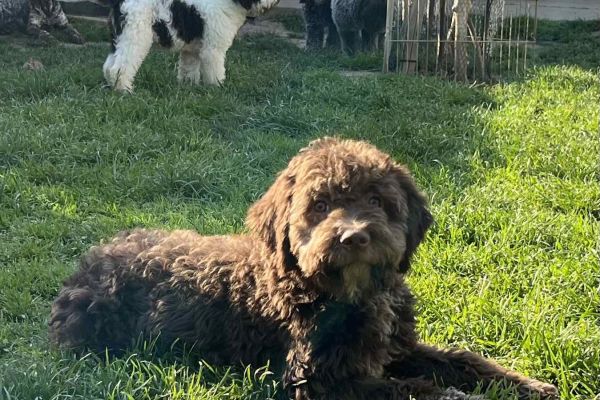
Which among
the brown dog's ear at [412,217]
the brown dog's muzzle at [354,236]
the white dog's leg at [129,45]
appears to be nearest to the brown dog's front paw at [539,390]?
the brown dog's ear at [412,217]

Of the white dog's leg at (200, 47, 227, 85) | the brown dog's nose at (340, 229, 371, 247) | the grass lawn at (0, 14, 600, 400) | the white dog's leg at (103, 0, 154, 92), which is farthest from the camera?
the white dog's leg at (200, 47, 227, 85)

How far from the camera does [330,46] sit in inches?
488

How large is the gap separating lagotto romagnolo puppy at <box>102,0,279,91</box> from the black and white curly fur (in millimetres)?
2421

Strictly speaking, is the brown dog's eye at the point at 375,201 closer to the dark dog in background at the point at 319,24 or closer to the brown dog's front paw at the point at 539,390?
the brown dog's front paw at the point at 539,390

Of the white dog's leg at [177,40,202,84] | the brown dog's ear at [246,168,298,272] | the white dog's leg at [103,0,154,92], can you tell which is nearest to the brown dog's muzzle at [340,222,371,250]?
the brown dog's ear at [246,168,298,272]

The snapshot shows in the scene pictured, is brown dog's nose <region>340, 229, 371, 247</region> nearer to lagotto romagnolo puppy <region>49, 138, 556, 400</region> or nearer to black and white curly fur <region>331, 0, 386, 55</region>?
lagotto romagnolo puppy <region>49, 138, 556, 400</region>

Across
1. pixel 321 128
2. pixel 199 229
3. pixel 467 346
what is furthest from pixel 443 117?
pixel 467 346

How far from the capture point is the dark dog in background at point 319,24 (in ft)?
41.2

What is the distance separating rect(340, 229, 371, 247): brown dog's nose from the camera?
9.50ft

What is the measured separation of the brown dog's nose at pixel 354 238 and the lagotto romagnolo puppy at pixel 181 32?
5970mm

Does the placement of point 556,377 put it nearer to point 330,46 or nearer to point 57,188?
point 57,188

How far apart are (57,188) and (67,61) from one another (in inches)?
178

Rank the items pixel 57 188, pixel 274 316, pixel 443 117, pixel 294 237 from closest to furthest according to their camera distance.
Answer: pixel 294 237
pixel 274 316
pixel 57 188
pixel 443 117

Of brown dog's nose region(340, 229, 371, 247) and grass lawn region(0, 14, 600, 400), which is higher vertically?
brown dog's nose region(340, 229, 371, 247)
